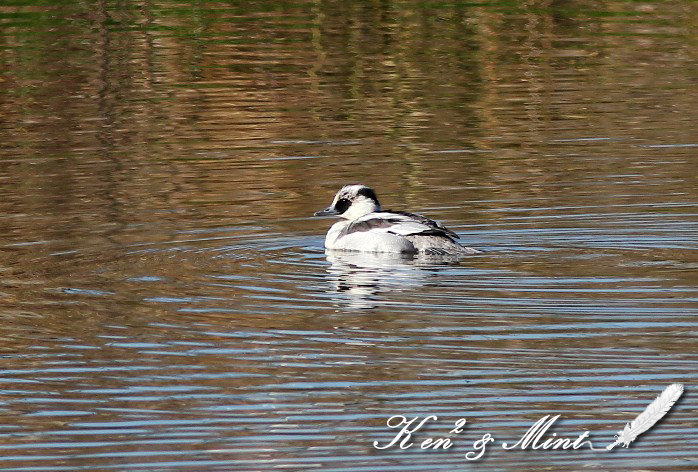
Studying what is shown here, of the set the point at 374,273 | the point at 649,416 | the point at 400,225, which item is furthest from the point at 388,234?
the point at 649,416

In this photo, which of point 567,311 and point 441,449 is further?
point 567,311

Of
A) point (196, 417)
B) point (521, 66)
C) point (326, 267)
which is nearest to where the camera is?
point (196, 417)

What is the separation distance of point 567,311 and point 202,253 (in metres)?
3.33

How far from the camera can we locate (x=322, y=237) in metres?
13.5

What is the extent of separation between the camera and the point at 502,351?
9.05 metres

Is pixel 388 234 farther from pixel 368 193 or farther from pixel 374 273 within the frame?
pixel 368 193

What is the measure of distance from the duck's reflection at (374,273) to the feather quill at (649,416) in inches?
111

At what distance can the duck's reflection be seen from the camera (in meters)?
10.9

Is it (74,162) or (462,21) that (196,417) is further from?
(462,21)

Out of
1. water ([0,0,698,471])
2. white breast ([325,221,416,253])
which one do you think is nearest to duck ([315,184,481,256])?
white breast ([325,221,416,253])

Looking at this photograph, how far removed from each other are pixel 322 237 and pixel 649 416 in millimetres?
6085

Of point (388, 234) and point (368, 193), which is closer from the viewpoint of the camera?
point (388, 234)

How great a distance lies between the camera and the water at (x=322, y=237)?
7930 mm

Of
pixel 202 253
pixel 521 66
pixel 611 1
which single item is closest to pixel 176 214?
pixel 202 253
